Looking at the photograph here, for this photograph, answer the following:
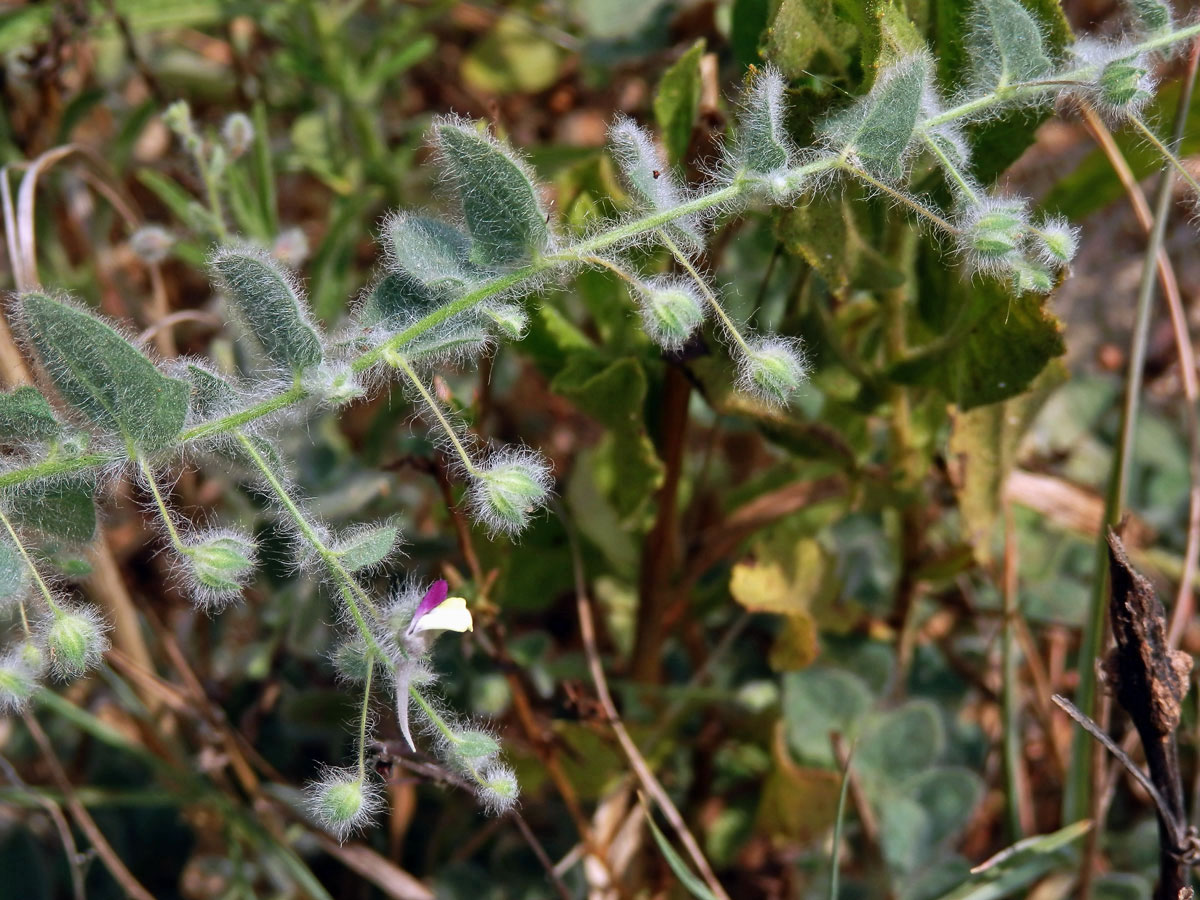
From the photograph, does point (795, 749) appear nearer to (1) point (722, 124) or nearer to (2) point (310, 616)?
(2) point (310, 616)

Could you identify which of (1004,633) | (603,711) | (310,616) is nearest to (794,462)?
(1004,633)

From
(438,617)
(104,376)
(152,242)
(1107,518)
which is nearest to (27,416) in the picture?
(104,376)

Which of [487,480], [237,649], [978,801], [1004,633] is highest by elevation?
[487,480]

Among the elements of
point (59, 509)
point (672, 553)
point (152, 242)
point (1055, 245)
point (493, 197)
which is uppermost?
point (1055, 245)

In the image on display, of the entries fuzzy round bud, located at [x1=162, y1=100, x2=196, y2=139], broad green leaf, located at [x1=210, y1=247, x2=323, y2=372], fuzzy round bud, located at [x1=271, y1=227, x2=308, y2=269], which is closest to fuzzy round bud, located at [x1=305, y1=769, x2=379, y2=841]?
broad green leaf, located at [x1=210, y1=247, x2=323, y2=372]

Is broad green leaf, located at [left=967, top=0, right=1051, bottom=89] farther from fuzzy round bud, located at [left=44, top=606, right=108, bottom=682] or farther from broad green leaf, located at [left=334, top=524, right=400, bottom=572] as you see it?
fuzzy round bud, located at [left=44, top=606, right=108, bottom=682]

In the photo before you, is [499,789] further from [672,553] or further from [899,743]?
[899,743]
